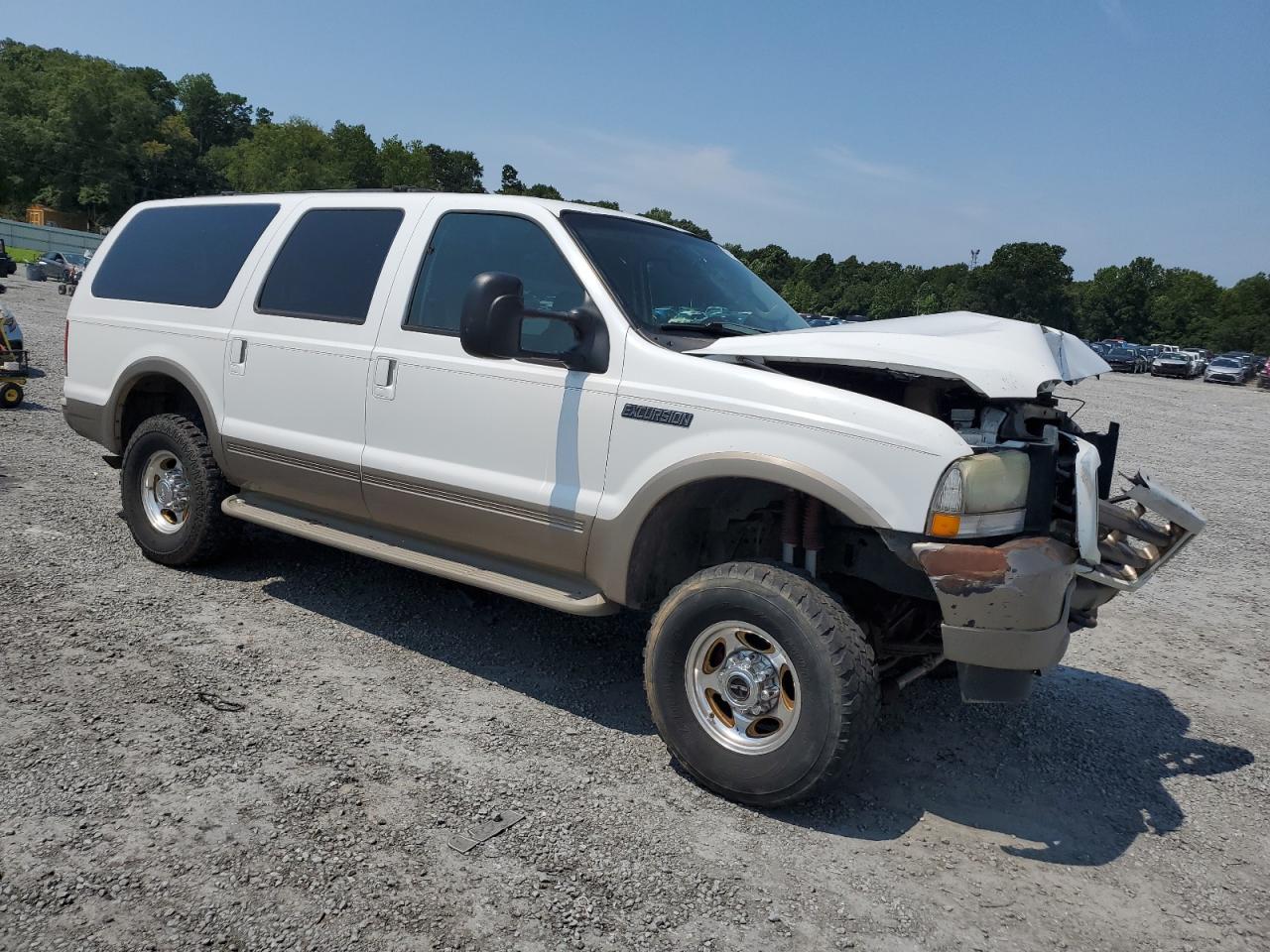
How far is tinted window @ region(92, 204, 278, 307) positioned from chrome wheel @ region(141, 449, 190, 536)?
0.95 metres

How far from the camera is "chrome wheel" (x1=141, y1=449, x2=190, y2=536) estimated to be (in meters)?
5.60

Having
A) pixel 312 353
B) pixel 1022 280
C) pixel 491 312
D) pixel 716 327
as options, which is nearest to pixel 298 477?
pixel 312 353

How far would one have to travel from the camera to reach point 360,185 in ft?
322

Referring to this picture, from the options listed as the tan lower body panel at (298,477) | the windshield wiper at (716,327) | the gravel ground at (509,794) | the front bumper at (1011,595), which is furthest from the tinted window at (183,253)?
the front bumper at (1011,595)

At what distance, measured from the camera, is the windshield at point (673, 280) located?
4.12m

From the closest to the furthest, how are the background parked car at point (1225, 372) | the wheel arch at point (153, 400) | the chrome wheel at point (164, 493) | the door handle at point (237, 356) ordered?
the door handle at point (237, 356), the wheel arch at point (153, 400), the chrome wheel at point (164, 493), the background parked car at point (1225, 372)

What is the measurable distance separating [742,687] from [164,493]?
3930 millimetres

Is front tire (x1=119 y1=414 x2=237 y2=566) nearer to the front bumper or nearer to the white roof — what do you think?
the white roof

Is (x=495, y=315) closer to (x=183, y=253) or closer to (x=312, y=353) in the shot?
(x=312, y=353)

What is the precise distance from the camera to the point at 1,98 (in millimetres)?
99875

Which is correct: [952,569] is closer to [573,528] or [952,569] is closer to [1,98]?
[573,528]

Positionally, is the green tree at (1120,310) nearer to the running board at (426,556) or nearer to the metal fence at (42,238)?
the metal fence at (42,238)

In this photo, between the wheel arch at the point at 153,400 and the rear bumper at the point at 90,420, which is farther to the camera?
the rear bumper at the point at 90,420

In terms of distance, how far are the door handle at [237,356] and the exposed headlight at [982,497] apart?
367 cm
